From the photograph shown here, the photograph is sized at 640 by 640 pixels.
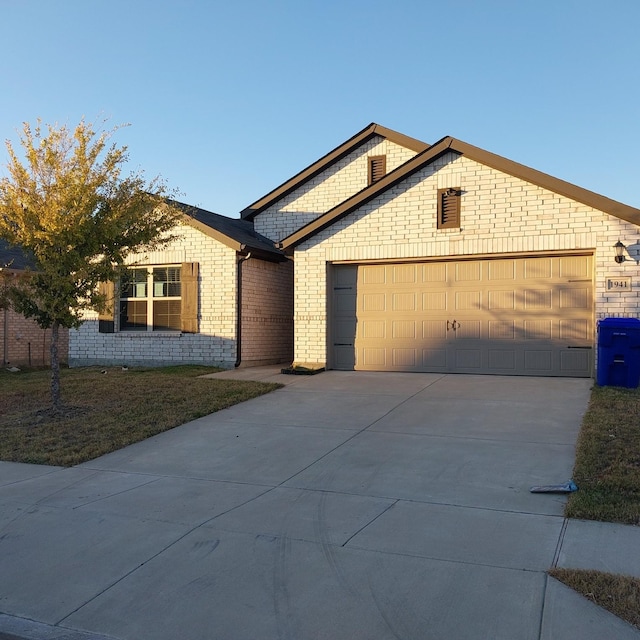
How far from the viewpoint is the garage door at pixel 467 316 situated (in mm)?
12711

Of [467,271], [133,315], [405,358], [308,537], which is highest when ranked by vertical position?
[467,271]

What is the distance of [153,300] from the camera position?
16906 mm

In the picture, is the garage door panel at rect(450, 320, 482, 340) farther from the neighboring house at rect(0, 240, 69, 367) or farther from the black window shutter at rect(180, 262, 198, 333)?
the neighboring house at rect(0, 240, 69, 367)

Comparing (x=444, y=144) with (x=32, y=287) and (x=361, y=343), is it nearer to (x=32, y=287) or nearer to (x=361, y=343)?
(x=361, y=343)

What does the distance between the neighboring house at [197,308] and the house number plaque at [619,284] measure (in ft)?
27.3

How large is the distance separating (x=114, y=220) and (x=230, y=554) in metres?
6.45

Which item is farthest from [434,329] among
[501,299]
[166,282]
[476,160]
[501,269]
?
[166,282]

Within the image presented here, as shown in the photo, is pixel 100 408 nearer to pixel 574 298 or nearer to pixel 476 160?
pixel 476 160

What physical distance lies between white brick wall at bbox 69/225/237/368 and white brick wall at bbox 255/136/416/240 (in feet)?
11.2

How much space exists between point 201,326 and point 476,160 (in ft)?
25.4

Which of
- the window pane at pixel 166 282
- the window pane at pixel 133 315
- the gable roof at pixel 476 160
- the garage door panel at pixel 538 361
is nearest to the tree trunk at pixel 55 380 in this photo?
the gable roof at pixel 476 160

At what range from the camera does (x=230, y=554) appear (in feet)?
15.6

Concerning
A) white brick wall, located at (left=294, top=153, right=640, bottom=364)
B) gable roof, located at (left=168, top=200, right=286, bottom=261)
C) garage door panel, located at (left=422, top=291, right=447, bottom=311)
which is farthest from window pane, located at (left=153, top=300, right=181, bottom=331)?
garage door panel, located at (left=422, top=291, right=447, bottom=311)

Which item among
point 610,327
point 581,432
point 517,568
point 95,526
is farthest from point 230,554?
point 610,327
